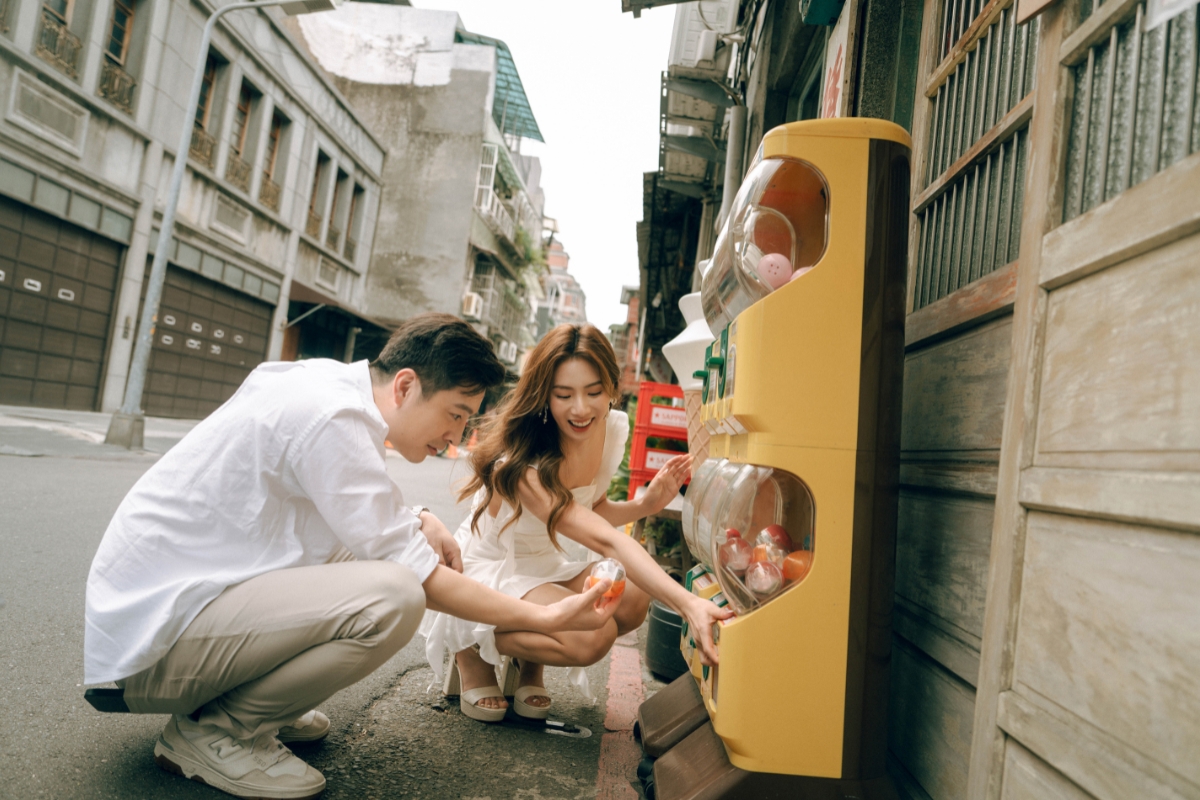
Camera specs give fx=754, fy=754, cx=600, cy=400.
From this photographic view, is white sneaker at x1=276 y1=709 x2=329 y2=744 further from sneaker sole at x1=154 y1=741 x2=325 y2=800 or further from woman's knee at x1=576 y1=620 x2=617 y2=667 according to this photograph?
woman's knee at x1=576 y1=620 x2=617 y2=667

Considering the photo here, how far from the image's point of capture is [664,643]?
3.21 m

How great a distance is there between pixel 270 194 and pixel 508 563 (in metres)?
17.9

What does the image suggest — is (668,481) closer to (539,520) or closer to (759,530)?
(539,520)

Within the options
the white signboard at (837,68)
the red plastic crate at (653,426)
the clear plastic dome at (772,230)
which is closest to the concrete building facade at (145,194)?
the red plastic crate at (653,426)

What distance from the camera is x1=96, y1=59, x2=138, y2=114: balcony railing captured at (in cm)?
1248

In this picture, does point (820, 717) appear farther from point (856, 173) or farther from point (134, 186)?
point (134, 186)

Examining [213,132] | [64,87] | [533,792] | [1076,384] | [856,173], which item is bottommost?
[533,792]

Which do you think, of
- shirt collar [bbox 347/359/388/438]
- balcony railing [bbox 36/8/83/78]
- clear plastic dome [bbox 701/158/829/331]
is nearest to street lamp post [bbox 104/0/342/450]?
balcony railing [bbox 36/8/83/78]

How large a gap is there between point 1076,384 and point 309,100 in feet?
68.7

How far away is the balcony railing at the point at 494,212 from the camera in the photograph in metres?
29.7

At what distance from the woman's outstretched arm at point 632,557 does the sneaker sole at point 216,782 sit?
1.01 metres

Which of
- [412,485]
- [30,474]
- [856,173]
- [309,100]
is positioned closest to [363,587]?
[856,173]

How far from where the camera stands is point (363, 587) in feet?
6.08

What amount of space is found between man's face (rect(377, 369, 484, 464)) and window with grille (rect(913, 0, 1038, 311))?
1.42 meters
